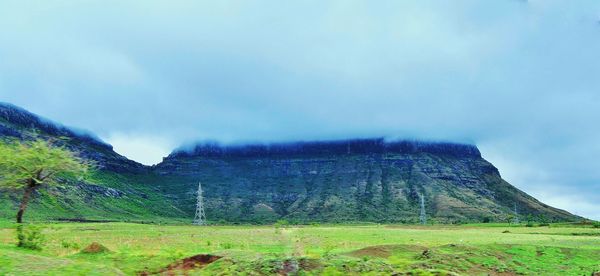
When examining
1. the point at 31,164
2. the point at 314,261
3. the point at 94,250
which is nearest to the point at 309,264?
the point at 314,261

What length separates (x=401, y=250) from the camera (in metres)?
46.4

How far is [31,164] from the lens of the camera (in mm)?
40469

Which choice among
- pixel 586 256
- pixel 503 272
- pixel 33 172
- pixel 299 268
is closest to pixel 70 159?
pixel 33 172

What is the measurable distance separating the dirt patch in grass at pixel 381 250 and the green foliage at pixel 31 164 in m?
24.6

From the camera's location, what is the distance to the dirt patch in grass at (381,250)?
4194cm

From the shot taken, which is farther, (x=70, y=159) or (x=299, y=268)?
(x=70, y=159)

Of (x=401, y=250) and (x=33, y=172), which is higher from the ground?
(x=33, y=172)

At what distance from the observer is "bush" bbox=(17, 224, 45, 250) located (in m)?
36.6

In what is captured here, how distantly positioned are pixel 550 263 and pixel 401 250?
46.6ft

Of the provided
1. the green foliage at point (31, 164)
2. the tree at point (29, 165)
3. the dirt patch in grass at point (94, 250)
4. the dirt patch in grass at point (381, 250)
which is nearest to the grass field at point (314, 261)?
the dirt patch in grass at point (381, 250)

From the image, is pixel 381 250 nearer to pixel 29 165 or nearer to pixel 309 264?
pixel 309 264

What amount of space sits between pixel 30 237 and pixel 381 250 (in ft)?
91.0

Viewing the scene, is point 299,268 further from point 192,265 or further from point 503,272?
point 503,272

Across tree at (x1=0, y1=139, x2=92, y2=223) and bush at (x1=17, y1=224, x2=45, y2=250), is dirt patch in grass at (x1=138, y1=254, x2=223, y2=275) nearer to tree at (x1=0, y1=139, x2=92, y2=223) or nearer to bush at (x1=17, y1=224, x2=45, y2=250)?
bush at (x1=17, y1=224, x2=45, y2=250)
